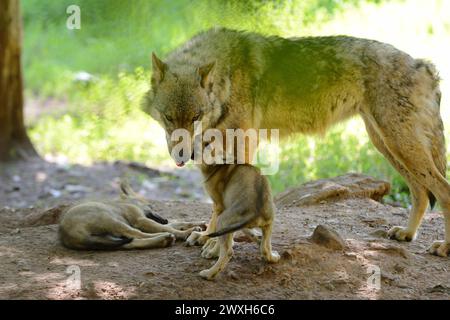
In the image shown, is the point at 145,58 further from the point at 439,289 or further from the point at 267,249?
the point at 439,289

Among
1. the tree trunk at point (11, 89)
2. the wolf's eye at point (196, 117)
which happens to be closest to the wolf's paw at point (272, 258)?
the wolf's eye at point (196, 117)

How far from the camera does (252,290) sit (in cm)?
492

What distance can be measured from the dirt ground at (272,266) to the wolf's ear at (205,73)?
1.47 m

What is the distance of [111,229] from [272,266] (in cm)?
154

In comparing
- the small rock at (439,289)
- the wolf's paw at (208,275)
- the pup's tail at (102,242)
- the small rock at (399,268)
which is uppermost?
the pup's tail at (102,242)

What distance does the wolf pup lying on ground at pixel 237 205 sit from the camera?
4.87m

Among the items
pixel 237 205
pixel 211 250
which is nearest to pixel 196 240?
pixel 211 250

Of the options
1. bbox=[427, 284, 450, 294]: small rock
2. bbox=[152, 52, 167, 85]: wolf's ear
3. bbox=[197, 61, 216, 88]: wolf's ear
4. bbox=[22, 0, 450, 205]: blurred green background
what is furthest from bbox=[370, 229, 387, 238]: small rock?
bbox=[152, 52, 167, 85]: wolf's ear

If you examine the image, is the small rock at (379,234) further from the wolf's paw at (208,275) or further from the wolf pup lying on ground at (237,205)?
the wolf's paw at (208,275)

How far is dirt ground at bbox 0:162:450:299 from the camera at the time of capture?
490 cm

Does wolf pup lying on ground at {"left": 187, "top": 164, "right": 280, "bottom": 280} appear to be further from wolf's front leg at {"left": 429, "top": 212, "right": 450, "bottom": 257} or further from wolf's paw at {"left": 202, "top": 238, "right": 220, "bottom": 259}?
wolf's front leg at {"left": 429, "top": 212, "right": 450, "bottom": 257}

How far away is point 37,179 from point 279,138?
612 centimetres

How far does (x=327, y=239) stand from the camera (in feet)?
18.4
